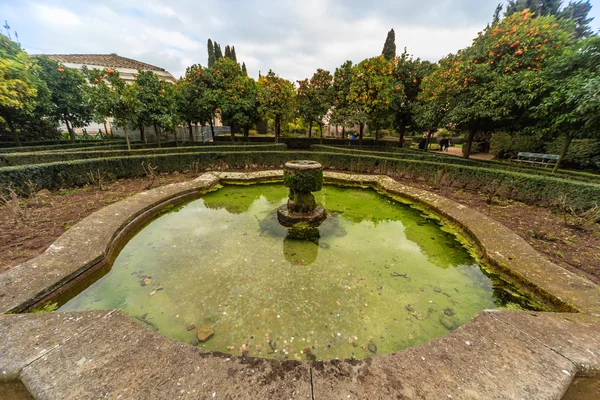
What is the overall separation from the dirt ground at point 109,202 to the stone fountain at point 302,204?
4.76 metres

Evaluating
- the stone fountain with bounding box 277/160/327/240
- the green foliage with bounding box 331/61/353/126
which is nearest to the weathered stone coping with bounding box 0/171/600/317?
the stone fountain with bounding box 277/160/327/240

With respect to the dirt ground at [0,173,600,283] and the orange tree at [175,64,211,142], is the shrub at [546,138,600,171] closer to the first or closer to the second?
the dirt ground at [0,173,600,283]

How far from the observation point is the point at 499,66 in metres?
8.84

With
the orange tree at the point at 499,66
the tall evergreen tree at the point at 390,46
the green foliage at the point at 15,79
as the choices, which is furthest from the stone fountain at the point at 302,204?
the tall evergreen tree at the point at 390,46

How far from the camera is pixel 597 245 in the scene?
4449mm

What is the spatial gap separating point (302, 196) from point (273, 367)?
4.27 m

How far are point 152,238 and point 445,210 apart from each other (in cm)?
783

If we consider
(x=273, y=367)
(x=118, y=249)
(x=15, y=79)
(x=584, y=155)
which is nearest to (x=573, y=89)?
(x=584, y=155)

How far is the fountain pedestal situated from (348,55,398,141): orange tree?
1210 cm

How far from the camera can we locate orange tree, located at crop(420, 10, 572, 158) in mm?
8164

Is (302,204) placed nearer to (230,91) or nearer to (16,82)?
(230,91)

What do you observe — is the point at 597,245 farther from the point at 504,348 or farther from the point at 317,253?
the point at 317,253

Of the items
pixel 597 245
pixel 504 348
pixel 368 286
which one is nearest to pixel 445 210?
pixel 597 245

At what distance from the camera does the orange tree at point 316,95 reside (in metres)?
17.7
